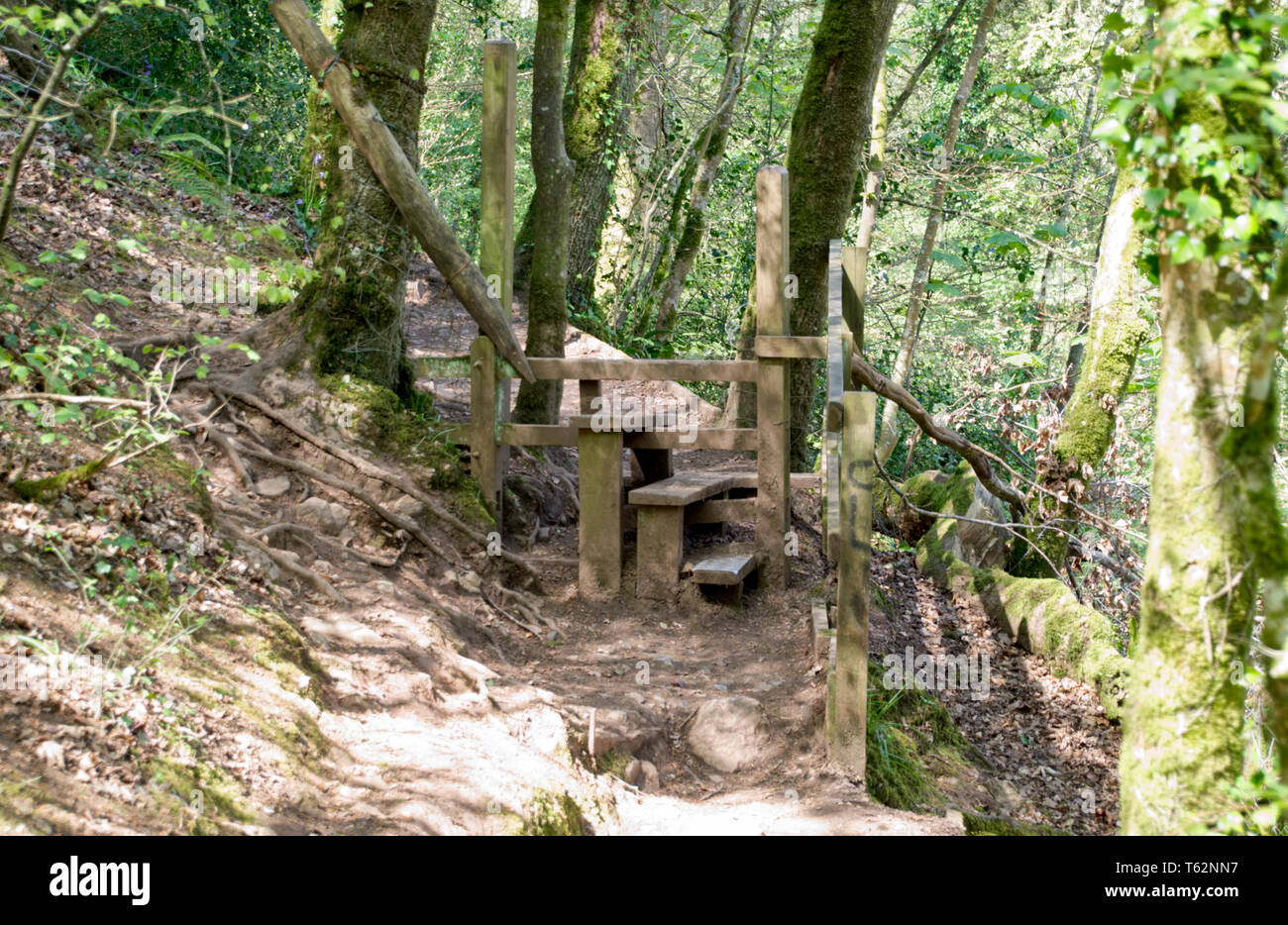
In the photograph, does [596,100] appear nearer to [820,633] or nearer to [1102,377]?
[1102,377]

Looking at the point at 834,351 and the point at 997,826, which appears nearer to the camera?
the point at 997,826

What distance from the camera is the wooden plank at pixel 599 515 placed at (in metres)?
6.96

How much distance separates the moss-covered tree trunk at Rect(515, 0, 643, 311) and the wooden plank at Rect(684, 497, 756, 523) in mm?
4826

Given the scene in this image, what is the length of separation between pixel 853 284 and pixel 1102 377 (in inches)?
115

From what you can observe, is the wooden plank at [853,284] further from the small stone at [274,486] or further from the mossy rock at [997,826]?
the small stone at [274,486]

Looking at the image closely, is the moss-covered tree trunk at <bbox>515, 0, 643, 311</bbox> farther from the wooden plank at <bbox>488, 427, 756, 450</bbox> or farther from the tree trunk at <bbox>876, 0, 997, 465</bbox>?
the wooden plank at <bbox>488, 427, 756, 450</bbox>

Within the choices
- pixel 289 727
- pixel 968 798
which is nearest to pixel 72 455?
pixel 289 727

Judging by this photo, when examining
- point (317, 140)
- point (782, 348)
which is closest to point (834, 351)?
point (782, 348)

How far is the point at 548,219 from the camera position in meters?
8.38

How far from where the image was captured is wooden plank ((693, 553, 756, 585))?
6.58 meters

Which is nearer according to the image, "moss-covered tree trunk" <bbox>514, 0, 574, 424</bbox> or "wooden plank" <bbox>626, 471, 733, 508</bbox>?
"wooden plank" <bbox>626, 471, 733, 508</bbox>

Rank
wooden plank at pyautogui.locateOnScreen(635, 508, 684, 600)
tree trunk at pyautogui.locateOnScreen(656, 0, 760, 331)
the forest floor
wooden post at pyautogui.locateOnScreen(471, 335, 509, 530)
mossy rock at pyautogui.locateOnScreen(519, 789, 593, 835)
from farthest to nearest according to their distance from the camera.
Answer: tree trunk at pyautogui.locateOnScreen(656, 0, 760, 331) → wooden post at pyautogui.locateOnScreen(471, 335, 509, 530) → wooden plank at pyautogui.locateOnScreen(635, 508, 684, 600) → mossy rock at pyautogui.locateOnScreen(519, 789, 593, 835) → the forest floor

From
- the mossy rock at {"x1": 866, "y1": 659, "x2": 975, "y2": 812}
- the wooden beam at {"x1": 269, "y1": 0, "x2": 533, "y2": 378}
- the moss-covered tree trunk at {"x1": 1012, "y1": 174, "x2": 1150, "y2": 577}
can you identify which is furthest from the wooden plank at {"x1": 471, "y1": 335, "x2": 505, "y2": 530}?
the moss-covered tree trunk at {"x1": 1012, "y1": 174, "x2": 1150, "y2": 577}

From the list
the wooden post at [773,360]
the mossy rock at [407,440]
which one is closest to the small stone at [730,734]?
the wooden post at [773,360]
